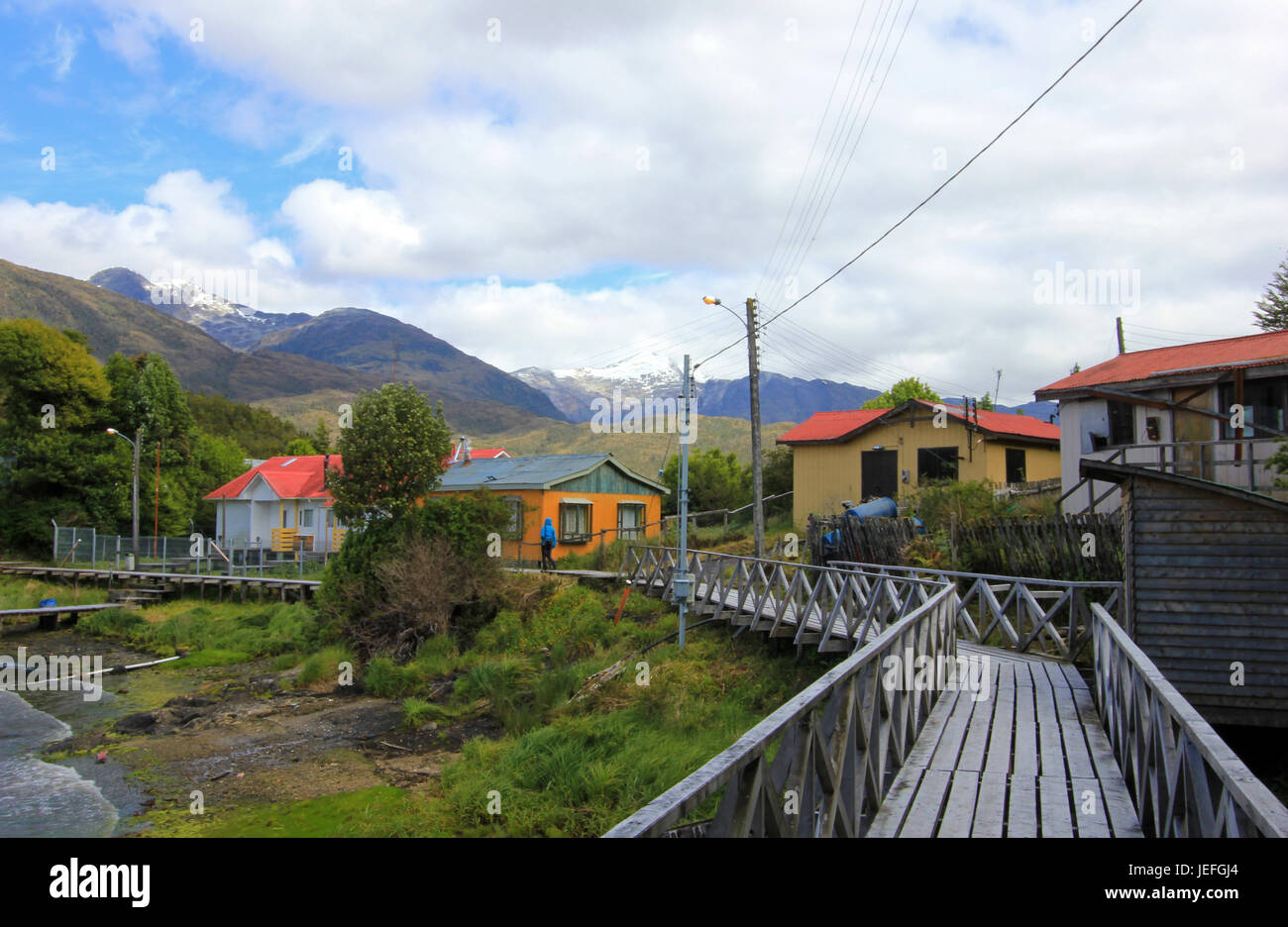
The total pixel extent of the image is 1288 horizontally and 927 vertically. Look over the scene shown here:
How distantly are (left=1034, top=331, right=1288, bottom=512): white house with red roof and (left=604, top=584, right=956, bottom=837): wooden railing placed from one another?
936 centimetres

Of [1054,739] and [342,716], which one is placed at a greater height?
[1054,739]

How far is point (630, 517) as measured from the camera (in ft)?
113

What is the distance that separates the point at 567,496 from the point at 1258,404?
20476 mm

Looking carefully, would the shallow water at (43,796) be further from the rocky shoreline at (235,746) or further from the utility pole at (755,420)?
the utility pole at (755,420)

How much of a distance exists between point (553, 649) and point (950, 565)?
29.0ft

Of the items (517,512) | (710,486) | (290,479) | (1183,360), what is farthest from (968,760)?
(290,479)

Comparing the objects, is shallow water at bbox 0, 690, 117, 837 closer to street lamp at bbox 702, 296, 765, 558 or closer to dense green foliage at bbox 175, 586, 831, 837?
dense green foliage at bbox 175, 586, 831, 837

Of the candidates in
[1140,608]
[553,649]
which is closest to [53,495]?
[553,649]

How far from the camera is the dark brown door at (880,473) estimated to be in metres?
29.1

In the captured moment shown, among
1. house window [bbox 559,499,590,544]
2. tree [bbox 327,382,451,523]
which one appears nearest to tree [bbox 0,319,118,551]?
tree [bbox 327,382,451,523]

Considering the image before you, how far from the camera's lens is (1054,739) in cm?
676
